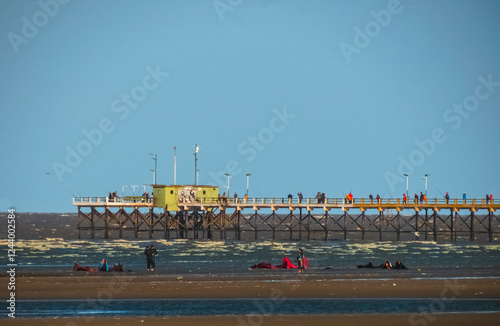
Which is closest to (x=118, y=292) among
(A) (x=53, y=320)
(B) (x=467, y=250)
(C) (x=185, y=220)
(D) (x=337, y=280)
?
(A) (x=53, y=320)

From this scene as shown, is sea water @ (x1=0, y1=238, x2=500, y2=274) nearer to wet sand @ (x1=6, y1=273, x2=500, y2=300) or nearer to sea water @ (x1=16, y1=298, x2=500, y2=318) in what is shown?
wet sand @ (x1=6, y1=273, x2=500, y2=300)

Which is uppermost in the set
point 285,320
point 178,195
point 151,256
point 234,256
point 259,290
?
point 178,195

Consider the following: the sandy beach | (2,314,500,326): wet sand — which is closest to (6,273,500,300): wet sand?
the sandy beach

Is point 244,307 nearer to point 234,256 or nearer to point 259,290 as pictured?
point 259,290

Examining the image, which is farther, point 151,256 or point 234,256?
point 234,256

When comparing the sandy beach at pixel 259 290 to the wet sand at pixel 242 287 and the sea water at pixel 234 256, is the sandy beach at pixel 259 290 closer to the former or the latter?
the wet sand at pixel 242 287

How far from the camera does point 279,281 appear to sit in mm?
38125

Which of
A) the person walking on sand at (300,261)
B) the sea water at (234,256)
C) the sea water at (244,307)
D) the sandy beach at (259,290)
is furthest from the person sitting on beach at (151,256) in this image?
the sea water at (244,307)

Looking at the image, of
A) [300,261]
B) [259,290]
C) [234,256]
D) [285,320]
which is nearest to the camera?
[285,320]

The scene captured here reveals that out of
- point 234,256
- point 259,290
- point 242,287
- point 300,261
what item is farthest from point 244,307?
point 234,256

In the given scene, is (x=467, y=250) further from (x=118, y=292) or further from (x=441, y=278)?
(x=118, y=292)

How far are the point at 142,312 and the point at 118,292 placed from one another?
5.83m

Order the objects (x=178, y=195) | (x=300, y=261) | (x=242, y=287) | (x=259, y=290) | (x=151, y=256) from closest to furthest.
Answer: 1. (x=259, y=290)
2. (x=242, y=287)
3. (x=151, y=256)
4. (x=300, y=261)
5. (x=178, y=195)

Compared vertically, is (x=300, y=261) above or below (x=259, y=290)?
above
